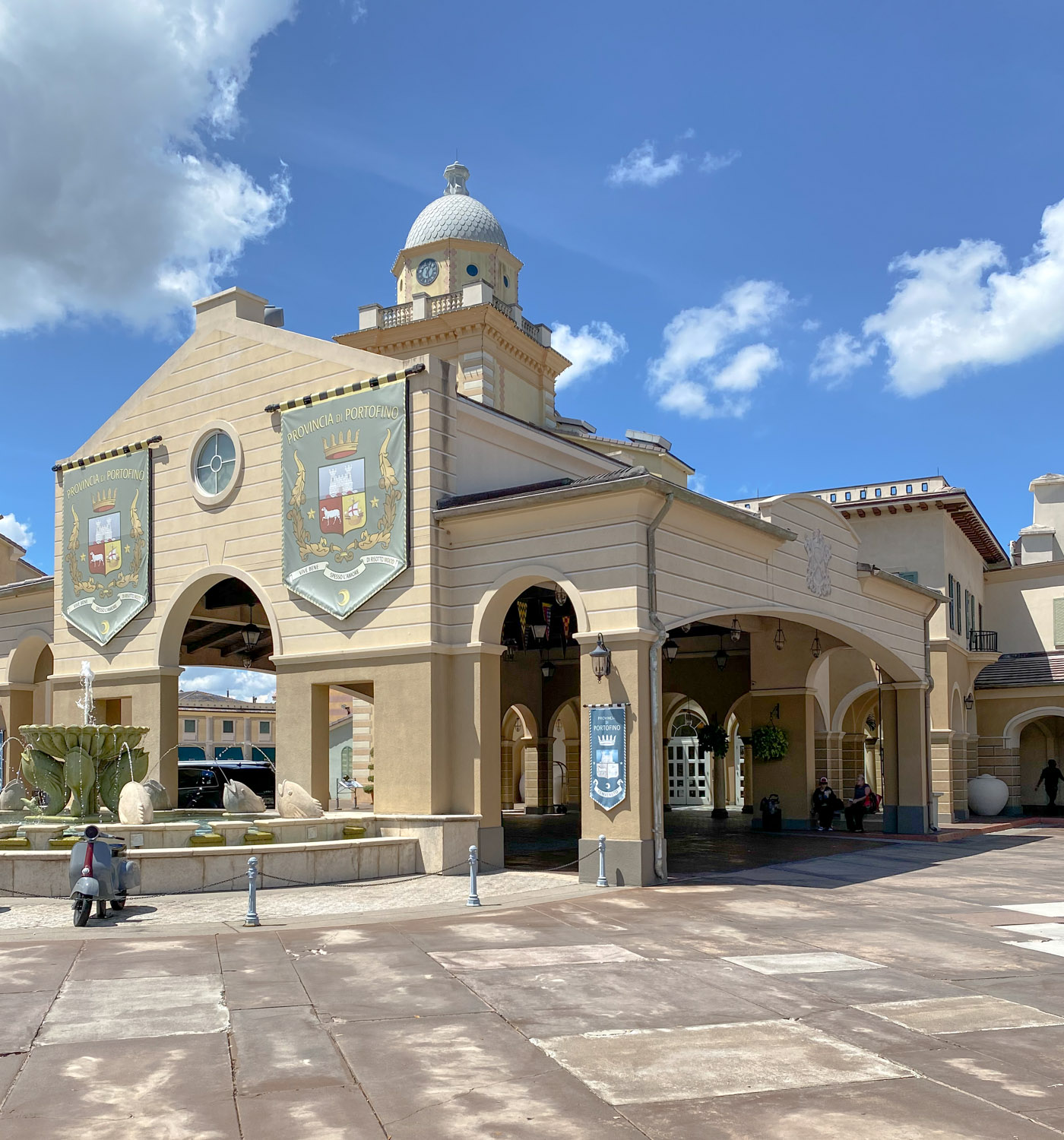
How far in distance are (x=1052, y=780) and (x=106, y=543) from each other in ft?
93.9

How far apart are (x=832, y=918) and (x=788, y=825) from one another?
540 inches

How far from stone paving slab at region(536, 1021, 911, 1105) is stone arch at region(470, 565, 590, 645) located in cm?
950

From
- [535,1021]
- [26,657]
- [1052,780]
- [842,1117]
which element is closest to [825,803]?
[1052,780]

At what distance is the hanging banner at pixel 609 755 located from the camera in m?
16.9

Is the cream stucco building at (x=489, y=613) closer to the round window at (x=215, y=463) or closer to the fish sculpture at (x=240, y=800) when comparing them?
the round window at (x=215, y=463)

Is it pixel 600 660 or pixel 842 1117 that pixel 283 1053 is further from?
pixel 600 660

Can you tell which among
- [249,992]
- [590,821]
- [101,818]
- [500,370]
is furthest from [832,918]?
[500,370]

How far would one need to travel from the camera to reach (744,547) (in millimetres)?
20156

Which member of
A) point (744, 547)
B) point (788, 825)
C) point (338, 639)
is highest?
point (744, 547)

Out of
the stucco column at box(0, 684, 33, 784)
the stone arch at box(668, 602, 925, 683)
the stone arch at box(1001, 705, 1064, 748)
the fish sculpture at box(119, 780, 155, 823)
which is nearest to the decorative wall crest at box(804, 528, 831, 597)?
the stone arch at box(668, 602, 925, 683)

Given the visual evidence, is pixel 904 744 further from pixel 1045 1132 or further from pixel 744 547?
pixel 1045 1132

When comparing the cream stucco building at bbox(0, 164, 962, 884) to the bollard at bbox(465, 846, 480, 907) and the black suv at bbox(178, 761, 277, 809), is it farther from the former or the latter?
the black suv at bbox(178, 761, 277, 809)

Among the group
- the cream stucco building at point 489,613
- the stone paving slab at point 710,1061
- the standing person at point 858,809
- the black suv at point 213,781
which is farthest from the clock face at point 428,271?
the stone paving slab at point 710,1061

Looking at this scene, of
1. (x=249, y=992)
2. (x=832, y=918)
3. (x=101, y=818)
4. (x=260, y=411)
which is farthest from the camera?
(x=260, y=411)
